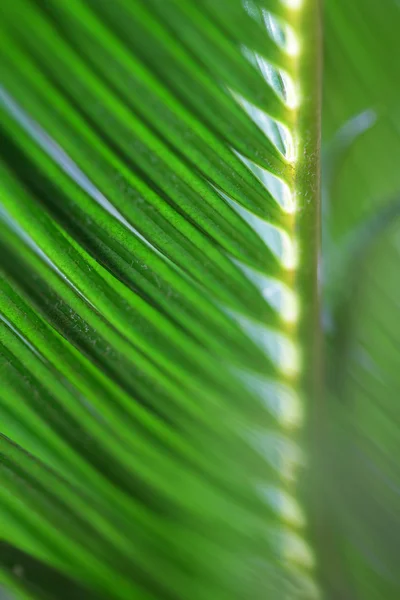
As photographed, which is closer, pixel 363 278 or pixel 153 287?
pixel 153 287

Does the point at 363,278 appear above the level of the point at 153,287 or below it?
below

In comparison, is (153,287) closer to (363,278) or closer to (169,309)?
(169,309)

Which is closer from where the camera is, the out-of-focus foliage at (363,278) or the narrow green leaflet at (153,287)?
the narrow green leaflet at (153,287)

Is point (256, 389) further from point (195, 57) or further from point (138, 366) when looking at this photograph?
point (195, 57)

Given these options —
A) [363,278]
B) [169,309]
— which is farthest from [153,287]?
[363,278]

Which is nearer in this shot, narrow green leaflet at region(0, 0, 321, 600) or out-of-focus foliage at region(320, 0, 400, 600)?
narrow green leaflet at region(0, 0, 321, 600)

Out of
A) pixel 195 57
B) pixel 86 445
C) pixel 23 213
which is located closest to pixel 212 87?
pixel 195 57

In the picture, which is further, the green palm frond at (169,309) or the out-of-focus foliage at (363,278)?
the out-of-focus foliage at (363,278)

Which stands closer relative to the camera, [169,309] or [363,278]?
[169,309]
